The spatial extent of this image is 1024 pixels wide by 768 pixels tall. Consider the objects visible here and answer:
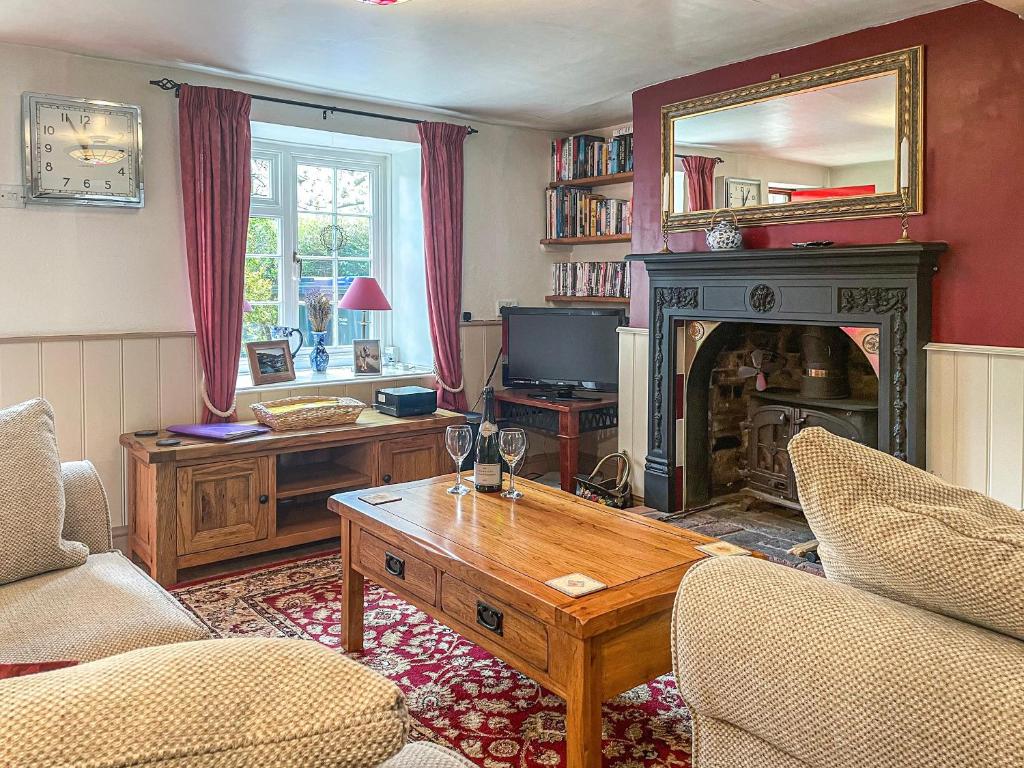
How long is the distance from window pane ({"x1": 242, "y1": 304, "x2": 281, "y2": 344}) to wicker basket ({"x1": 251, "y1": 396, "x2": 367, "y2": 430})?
622mm

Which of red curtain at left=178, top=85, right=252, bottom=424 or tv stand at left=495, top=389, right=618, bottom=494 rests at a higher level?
red curtain at left=178, top=85, right=252, bottom=424

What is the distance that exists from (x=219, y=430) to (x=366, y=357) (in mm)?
1205

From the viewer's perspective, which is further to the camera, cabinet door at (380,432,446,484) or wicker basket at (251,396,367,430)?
cabinet door at (380,432,446,484)

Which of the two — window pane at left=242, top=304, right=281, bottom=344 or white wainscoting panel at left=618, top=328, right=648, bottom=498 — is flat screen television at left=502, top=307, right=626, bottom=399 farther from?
window pane at left=242, top=304, right=281, bottom=344

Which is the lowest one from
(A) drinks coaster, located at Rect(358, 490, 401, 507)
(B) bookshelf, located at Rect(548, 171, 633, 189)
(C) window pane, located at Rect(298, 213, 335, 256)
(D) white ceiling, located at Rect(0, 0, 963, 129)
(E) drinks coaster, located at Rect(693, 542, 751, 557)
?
(E) drinks coaster, located at Rect(693, 542, 751, 557)

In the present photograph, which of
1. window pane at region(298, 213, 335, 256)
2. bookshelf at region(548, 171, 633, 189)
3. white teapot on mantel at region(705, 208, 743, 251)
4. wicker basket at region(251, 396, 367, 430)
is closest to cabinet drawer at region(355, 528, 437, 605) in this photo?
wicker basket at region(251, 396, 367, 430)

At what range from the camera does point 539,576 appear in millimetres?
2033

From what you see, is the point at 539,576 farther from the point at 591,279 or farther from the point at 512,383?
the point at 591,279

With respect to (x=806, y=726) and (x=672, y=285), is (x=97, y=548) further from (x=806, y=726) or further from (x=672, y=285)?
(x=672, y=285)

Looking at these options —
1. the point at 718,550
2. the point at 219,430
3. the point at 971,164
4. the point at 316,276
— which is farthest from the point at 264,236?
the point at 971,164

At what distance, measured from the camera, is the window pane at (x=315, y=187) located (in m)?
4.80

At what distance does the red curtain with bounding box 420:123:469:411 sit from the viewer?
4766 millimetres

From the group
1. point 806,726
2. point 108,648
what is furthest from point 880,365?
point 108,648

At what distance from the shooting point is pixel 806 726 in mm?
1235
